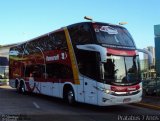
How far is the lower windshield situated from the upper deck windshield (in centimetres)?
72

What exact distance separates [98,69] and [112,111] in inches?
84.9

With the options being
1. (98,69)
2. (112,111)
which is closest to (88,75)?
(98,69)

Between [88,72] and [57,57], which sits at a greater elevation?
[57,57]

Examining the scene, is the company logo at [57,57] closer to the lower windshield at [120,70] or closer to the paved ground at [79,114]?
the paved ground at [79,114]

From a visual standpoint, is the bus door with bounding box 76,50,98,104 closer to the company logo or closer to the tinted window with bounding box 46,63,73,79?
the tinted window with bounding box 46,63,73,79

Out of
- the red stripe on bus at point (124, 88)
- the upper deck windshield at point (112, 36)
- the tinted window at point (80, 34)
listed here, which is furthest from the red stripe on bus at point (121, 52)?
the red stripe on bus at point (124, 88)

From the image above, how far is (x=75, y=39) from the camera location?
16.7 m

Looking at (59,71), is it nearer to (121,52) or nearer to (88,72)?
(88,72)

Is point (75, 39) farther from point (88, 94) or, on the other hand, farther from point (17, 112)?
point (17, 112)

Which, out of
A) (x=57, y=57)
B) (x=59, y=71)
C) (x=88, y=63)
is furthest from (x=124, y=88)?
(x=57, y=57)

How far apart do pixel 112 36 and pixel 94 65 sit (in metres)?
1.77

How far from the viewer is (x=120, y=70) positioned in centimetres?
1511

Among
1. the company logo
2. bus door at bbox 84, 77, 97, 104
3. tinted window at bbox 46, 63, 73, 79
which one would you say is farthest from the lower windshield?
the company logo

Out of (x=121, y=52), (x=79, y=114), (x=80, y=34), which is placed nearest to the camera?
(x=79, y=114)
